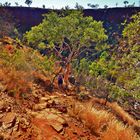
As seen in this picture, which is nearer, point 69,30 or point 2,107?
point 2,107

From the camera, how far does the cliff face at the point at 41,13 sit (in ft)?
135

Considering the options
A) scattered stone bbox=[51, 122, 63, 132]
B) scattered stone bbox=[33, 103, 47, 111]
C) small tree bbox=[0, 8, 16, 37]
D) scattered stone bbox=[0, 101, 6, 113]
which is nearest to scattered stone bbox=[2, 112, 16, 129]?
scattered stone bbox=[0, 101, 6, 113]

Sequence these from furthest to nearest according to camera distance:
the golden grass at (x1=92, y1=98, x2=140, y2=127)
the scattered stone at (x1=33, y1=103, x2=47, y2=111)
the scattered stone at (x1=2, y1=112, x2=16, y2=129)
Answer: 1. the golden grass at (x1=92, y1=98, x2=140, y2=127)
2. the scattered stone at (x1=33, y1=103, x2=47, y2=111)
3. the scattered stone at (x1=2, y1=112, x2=16, y2=129)

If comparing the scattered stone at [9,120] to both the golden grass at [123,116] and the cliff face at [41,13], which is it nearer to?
the golden grass at [123,116]

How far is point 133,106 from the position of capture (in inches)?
800

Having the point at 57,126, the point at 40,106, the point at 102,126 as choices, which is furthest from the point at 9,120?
the point at 102,126

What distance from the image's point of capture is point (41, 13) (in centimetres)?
4250

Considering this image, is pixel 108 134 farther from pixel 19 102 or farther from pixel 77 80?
pixel 77 80

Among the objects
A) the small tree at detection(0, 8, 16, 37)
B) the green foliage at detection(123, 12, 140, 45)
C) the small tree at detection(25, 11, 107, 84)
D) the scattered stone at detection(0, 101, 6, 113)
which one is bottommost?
the small tree at detection(0, 8, 16, 37)

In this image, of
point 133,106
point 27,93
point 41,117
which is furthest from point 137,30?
point 133,106

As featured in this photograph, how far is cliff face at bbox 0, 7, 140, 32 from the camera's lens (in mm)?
41281

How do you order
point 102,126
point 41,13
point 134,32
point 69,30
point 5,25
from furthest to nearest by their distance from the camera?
point 41,13, point 5,25, point 69,30, point 102,126, point 134,32

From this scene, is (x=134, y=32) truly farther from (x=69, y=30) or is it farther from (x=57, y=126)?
(x=69, y=30)

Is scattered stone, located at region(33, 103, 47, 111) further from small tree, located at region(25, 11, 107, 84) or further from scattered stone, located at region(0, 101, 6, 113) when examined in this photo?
small tree, located at region(25, 11, 107, 84)
